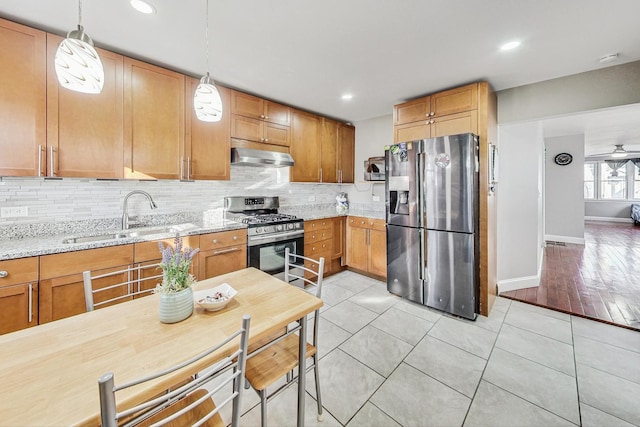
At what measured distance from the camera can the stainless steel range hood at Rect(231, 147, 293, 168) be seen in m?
2.91

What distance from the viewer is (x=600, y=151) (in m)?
7.61

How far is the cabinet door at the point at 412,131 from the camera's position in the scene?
3049mm

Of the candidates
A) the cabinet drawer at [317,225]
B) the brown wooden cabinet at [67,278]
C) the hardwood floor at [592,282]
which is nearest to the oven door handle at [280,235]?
the cabinet drawer at [317,225]

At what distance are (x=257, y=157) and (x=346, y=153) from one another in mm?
1895

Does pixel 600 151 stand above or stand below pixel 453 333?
above

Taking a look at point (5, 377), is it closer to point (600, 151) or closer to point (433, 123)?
point (433, 123)

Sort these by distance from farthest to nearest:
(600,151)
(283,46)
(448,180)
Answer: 1. (600,151)
2. (448,180)
3. (283,46)

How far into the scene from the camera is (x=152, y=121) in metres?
2.38

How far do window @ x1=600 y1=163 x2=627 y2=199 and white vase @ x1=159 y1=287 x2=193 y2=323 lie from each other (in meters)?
13.5

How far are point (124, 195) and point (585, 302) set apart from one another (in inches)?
204

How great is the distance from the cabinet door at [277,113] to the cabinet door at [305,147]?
101mm

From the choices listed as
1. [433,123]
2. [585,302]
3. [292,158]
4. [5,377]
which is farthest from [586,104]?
[5,377]

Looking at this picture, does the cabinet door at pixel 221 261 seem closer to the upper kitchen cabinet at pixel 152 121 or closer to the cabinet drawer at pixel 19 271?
the upper kitchen cabinet at pixel 152 121

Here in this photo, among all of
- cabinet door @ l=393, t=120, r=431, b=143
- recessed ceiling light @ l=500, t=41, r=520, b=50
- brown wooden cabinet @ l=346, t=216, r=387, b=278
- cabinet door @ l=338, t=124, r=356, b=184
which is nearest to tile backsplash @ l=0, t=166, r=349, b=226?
cabinet door @ l=338, t=124, r=356, b=184
